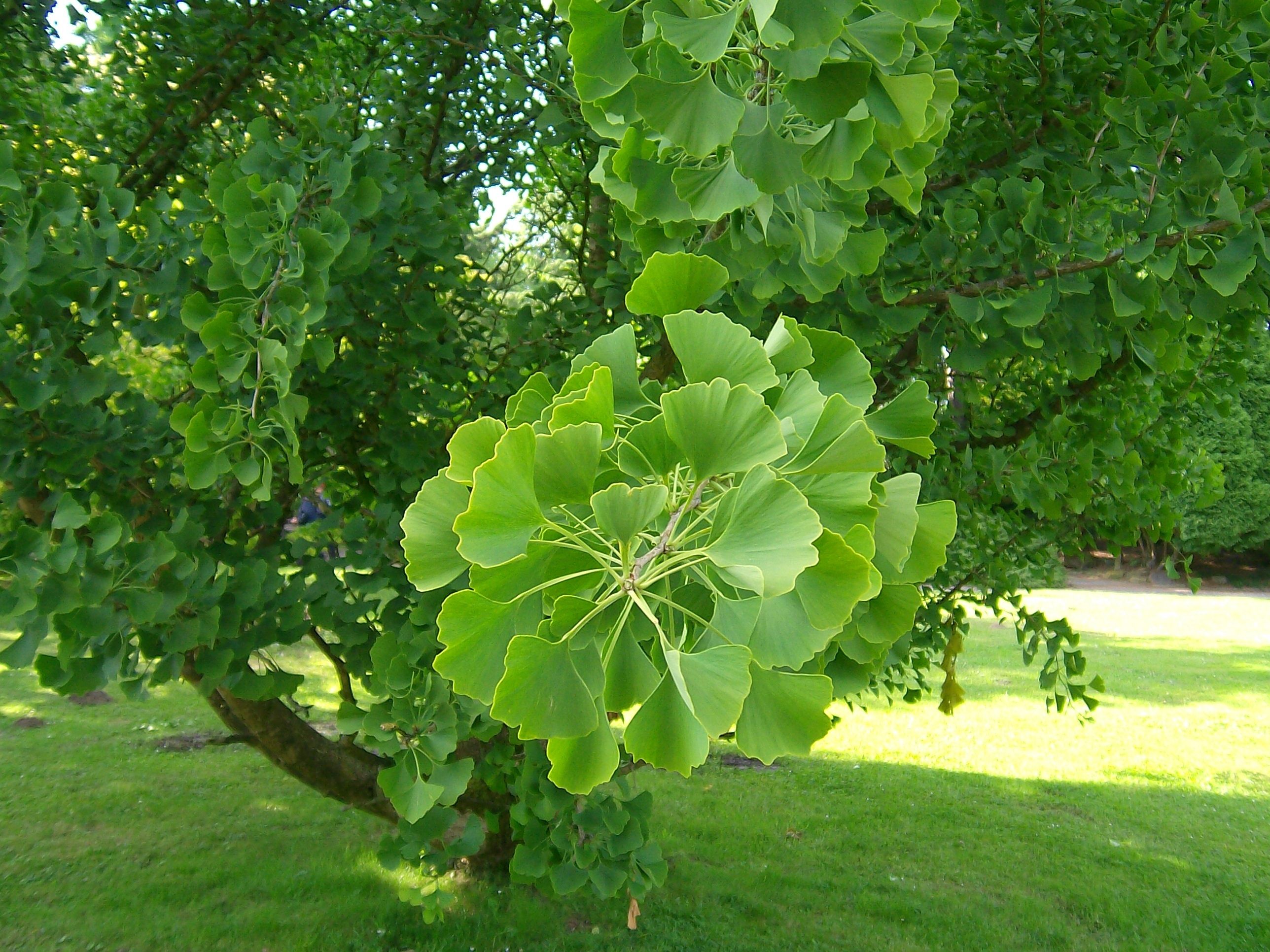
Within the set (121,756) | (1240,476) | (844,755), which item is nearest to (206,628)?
(121,756)

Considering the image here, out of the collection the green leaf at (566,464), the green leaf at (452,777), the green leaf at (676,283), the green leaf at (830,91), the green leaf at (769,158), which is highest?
the green leaf at (830,91)

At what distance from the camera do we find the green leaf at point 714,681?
654mm

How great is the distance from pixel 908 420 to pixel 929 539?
0.43 feet

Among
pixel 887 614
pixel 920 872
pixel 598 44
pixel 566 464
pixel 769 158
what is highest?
pixel 598 44

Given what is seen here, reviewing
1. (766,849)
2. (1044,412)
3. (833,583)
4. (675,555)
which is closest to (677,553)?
(675,555)

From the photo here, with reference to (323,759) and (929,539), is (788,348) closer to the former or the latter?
(929,539)

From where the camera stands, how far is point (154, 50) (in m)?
3.29

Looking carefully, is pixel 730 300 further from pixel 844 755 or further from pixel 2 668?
pixel 2 668

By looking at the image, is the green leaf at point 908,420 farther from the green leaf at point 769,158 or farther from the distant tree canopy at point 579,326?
the green leaf at point 769,158

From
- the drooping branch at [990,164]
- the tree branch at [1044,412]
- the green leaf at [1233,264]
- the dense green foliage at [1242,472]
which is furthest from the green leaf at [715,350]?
the dense green foliage at [1242,472]

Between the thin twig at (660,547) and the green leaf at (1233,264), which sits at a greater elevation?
the green leaf at (1233,264)

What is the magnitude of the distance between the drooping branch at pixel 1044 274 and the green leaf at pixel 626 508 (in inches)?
70.9

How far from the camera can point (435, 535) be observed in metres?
0.81

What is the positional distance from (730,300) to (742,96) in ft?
5.56
